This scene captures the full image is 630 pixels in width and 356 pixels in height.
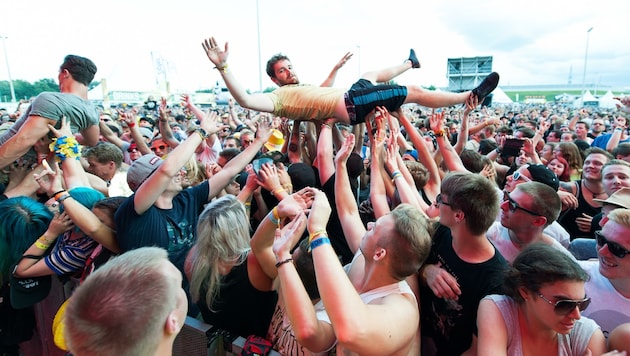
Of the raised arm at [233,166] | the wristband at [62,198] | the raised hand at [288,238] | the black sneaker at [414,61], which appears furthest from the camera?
the black sneaker at [414,61]

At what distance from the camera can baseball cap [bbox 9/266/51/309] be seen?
7.68 ft

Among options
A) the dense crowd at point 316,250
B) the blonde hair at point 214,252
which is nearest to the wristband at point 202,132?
the dense crowd at point 316,250

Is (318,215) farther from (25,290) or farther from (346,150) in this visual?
(25,290)

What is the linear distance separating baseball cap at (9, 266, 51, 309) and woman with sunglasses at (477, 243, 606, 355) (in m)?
2.73

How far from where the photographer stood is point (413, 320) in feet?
4.95

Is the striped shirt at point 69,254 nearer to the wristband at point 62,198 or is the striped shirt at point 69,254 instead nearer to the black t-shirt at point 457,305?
the wristband at point 62,198

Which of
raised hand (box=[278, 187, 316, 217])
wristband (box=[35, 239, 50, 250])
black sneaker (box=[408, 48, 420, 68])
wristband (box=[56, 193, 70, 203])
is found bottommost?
wristband (box=[35, 239, 50, 250])

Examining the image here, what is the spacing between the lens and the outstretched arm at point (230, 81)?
9.70ft

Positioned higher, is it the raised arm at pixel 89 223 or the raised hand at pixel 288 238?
the raised hand at pixel 288 238

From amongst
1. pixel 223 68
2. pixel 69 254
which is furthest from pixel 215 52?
pixel 69 254

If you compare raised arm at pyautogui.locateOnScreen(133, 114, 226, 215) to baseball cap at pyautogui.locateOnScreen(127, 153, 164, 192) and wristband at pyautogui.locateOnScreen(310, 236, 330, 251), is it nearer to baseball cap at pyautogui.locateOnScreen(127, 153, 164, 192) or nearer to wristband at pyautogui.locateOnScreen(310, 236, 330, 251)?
baseball cap at pyautogui.locateOnScreen(127, 153, 164, 192)

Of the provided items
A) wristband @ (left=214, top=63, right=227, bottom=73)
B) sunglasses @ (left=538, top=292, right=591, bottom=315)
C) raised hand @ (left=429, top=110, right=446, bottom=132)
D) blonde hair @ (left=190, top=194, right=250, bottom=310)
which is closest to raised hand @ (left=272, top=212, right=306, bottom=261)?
blonde hair @ (left=190, top=194, right=250, bottom=310)

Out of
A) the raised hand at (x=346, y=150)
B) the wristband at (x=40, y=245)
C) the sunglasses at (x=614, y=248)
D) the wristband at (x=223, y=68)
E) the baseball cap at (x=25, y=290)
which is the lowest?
the baseball cap at (x=25, y=290)

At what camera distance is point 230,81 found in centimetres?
303
